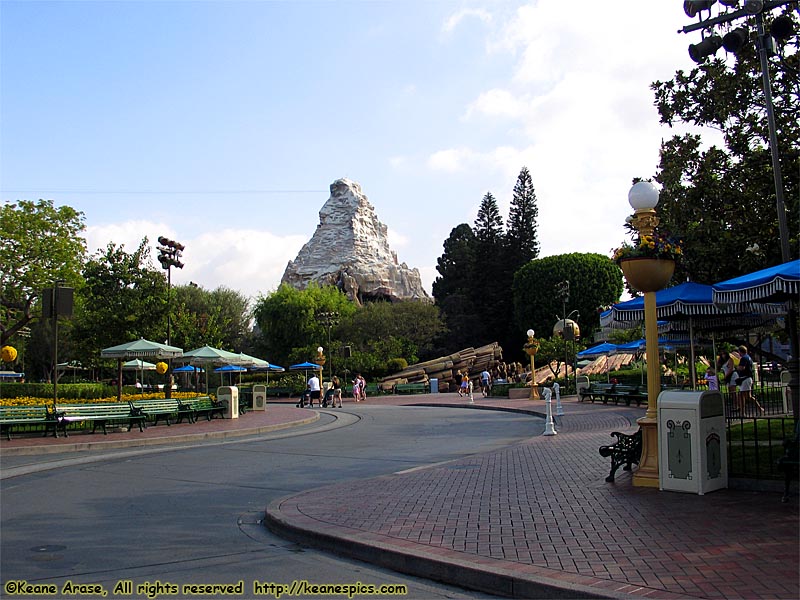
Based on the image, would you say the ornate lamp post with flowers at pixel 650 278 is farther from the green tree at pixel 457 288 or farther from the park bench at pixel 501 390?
the green tree at pixel 457 288

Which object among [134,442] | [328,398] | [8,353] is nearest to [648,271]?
[134,442]

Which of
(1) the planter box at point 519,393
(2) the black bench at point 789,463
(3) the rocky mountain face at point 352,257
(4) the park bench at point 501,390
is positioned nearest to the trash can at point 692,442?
(2) the black bench at point 789,463

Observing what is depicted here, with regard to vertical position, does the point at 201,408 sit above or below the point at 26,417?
below

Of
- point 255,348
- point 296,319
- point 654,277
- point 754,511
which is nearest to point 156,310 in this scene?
point 654,277

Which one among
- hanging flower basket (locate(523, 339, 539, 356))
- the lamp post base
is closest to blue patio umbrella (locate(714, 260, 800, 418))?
the lamp post base

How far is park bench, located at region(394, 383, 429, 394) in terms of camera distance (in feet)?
165

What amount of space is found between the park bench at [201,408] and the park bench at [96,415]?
2.91m

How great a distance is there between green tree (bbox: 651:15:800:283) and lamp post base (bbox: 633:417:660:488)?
6.57 meters

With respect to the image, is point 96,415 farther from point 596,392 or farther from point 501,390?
point 501,390

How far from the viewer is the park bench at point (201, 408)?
75.5ft

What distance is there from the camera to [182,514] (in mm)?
8234

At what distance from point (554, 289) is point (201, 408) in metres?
49.4

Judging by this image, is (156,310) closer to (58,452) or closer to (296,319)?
(58,452)

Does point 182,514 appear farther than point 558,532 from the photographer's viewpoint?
Yes
